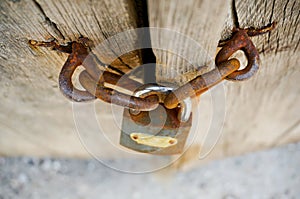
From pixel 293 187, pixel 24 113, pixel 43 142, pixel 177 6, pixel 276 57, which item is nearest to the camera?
pixel 177 6

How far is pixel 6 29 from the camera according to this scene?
Result: 88cm

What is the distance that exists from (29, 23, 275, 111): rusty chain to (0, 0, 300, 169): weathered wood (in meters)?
0.02

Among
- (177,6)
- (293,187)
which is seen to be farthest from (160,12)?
(293,187)

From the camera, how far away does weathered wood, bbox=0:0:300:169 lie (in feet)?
2.53

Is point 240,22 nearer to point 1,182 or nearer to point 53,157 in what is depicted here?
point 53,157

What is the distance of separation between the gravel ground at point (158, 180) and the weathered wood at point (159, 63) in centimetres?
22

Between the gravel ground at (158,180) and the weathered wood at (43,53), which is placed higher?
the gravel ground at (158,180)

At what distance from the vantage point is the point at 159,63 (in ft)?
2.94

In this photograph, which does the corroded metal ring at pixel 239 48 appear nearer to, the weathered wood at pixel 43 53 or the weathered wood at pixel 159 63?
the weathered wood at pixel 159 63

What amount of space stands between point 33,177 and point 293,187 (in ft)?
4.57

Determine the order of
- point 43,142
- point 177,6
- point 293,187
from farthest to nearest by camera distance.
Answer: point 293,187 → point 43,142 → point 177,6

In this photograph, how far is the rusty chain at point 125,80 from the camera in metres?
0.80

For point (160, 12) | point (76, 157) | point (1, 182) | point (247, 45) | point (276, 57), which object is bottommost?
point (160, 12)

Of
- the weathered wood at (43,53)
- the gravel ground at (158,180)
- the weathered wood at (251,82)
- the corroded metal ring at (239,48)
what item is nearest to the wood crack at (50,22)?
the weathered wood at (43,53)
